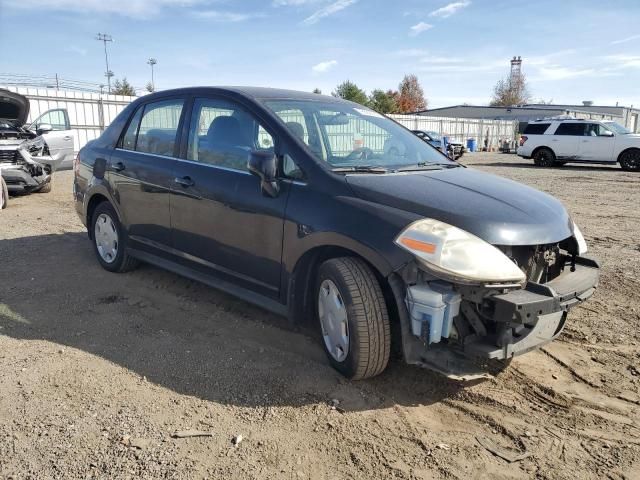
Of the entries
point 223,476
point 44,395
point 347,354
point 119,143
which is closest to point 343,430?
point 347,354

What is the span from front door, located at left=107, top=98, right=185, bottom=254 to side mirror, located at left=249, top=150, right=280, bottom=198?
1.17m

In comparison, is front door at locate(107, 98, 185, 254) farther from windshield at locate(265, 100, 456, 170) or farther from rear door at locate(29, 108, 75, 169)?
rear door at locate(29, 108, 75, 169)

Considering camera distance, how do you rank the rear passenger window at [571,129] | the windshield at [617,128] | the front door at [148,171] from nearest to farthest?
the front door at [148,171]
the windshield at [617,128]
the rear passenger window at [571,129]

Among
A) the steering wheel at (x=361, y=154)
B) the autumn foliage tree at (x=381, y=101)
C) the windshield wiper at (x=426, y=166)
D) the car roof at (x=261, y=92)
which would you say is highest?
the autumn foliage tree at (x=381, y=101)

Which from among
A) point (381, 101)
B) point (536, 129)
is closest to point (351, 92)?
point (381, 101)

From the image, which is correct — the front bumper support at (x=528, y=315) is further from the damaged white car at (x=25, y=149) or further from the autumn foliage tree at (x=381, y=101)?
the autumn foliage tree at (x=381, y=101)

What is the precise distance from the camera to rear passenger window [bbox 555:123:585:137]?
1975 cm

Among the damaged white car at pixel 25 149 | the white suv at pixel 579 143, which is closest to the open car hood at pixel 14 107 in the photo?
the damaged white car at pixel 25 149

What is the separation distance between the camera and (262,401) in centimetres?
305

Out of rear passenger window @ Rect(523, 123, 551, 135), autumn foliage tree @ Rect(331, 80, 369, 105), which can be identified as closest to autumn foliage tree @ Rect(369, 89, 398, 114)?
autumn foliage tree @ Rect(331, 80, 369, 105)

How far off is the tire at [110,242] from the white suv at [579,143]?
18.7 metres

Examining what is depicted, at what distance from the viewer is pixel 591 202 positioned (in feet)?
35.3

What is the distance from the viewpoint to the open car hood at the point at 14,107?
380 inches

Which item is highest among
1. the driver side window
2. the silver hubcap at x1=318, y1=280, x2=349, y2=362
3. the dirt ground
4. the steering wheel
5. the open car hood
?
the open car hood
